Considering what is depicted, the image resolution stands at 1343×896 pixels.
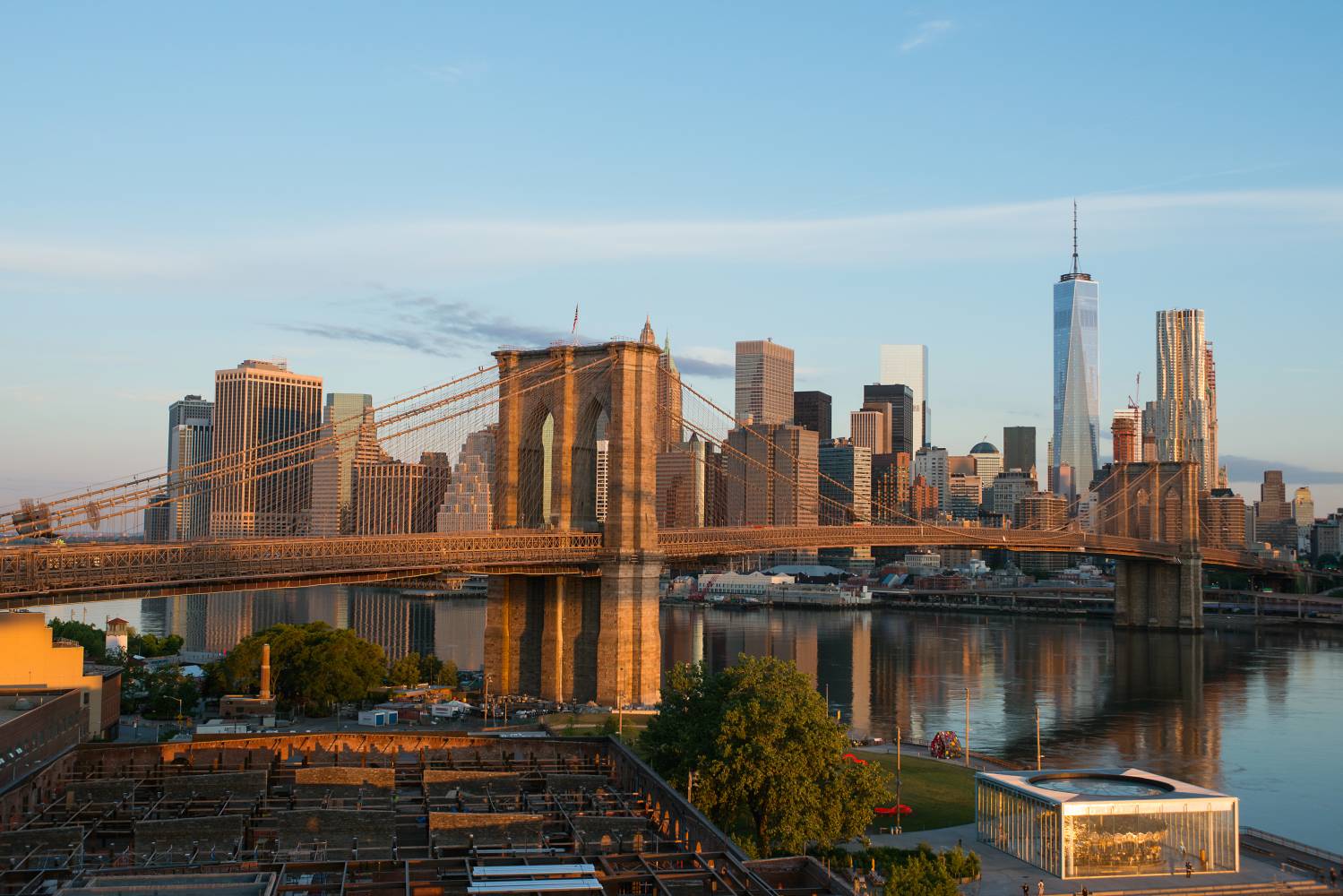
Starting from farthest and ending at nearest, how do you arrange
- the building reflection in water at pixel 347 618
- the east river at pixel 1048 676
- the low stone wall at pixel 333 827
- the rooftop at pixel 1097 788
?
the building reflection in water at pixel 347 618
the east river at pixel 1048 676
the rooftop at pixel 1097 788
the low stone wall at pixel 333 827

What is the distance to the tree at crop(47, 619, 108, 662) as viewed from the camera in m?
71.3

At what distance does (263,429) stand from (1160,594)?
362 feet

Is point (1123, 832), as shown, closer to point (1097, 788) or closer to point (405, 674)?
point (1097, 788)

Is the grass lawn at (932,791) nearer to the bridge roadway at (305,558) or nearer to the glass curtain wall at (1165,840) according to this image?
the glass curtain wall at (1165,840)

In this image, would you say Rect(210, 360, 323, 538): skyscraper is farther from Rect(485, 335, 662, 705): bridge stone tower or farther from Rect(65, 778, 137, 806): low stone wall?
Rect(65, 778, 137, 806): low stone wall

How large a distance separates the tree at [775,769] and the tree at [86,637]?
47372 millimetres

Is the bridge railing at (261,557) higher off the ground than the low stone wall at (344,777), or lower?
higher

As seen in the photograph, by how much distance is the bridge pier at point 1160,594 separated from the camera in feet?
387

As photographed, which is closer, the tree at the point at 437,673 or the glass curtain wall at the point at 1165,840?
the glass curtain wall at the point at 1165,840

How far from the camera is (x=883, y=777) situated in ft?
105

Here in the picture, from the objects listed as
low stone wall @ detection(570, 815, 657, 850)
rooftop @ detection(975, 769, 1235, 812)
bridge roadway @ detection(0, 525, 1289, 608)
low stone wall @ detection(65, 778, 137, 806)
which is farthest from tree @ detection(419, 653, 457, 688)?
low stone wall @ detection(570, 815, 657, 850)

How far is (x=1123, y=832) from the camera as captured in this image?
30.9 m

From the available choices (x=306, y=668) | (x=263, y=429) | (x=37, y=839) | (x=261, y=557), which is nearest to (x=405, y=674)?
(x=306, y=668)

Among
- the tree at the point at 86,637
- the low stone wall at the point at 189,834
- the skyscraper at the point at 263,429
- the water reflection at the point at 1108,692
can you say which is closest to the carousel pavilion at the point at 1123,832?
the water reflection at the point at 1108,692
